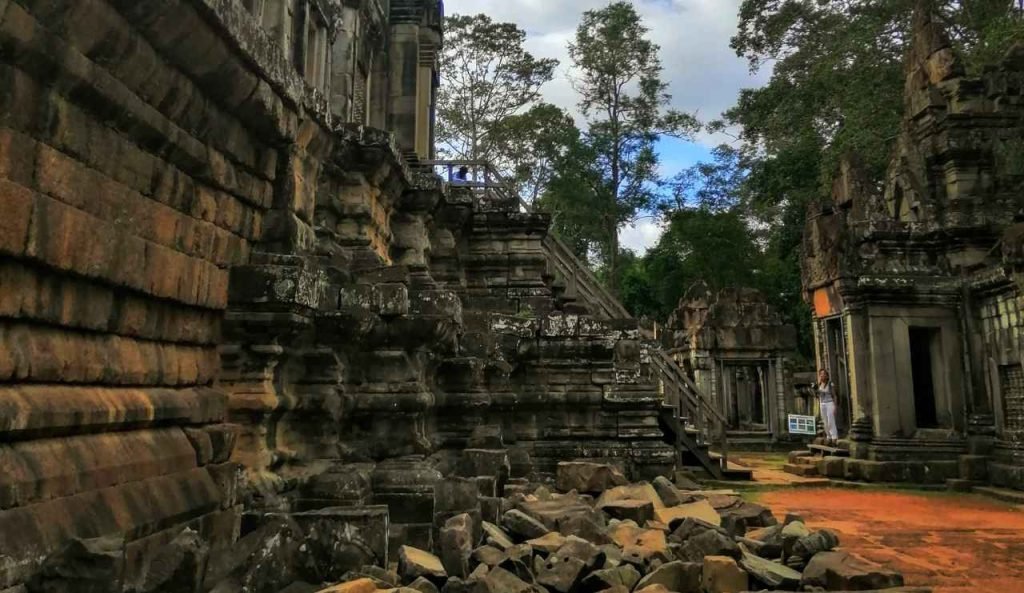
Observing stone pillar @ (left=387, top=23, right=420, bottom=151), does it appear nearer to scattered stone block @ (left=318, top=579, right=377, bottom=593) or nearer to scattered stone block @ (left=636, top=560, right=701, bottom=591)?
scattered stone block @ (left=636, top=560, right=701, bottom=591)

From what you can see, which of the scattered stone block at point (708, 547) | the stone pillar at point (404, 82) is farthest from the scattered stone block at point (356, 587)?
the stone pillar at point (404, 82)

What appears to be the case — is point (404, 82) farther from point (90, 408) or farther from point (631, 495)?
point (90, 408)

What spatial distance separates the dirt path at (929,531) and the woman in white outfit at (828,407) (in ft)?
8.82

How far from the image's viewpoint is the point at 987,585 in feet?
17.2

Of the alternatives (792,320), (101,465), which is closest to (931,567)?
(101,465)

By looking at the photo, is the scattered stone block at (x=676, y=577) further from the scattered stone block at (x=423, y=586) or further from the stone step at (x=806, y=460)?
the stone step at (x=806, y=460)

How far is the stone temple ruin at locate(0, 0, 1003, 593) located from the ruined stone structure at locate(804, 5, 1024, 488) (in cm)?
734

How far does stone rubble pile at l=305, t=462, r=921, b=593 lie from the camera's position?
3.65m

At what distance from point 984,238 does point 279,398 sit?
1315 cm

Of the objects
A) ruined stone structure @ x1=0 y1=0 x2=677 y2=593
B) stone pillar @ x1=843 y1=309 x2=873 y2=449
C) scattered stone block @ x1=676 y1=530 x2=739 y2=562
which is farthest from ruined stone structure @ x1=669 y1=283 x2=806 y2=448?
scattered stone block @ x1=676 y1=530 x2=739 y2=562

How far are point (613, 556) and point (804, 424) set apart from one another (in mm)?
14776

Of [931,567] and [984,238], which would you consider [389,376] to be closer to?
[931,567]

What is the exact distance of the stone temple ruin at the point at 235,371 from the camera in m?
2.10

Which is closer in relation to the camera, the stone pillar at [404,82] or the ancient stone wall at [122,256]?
the ancient stone wall at [122,256]
